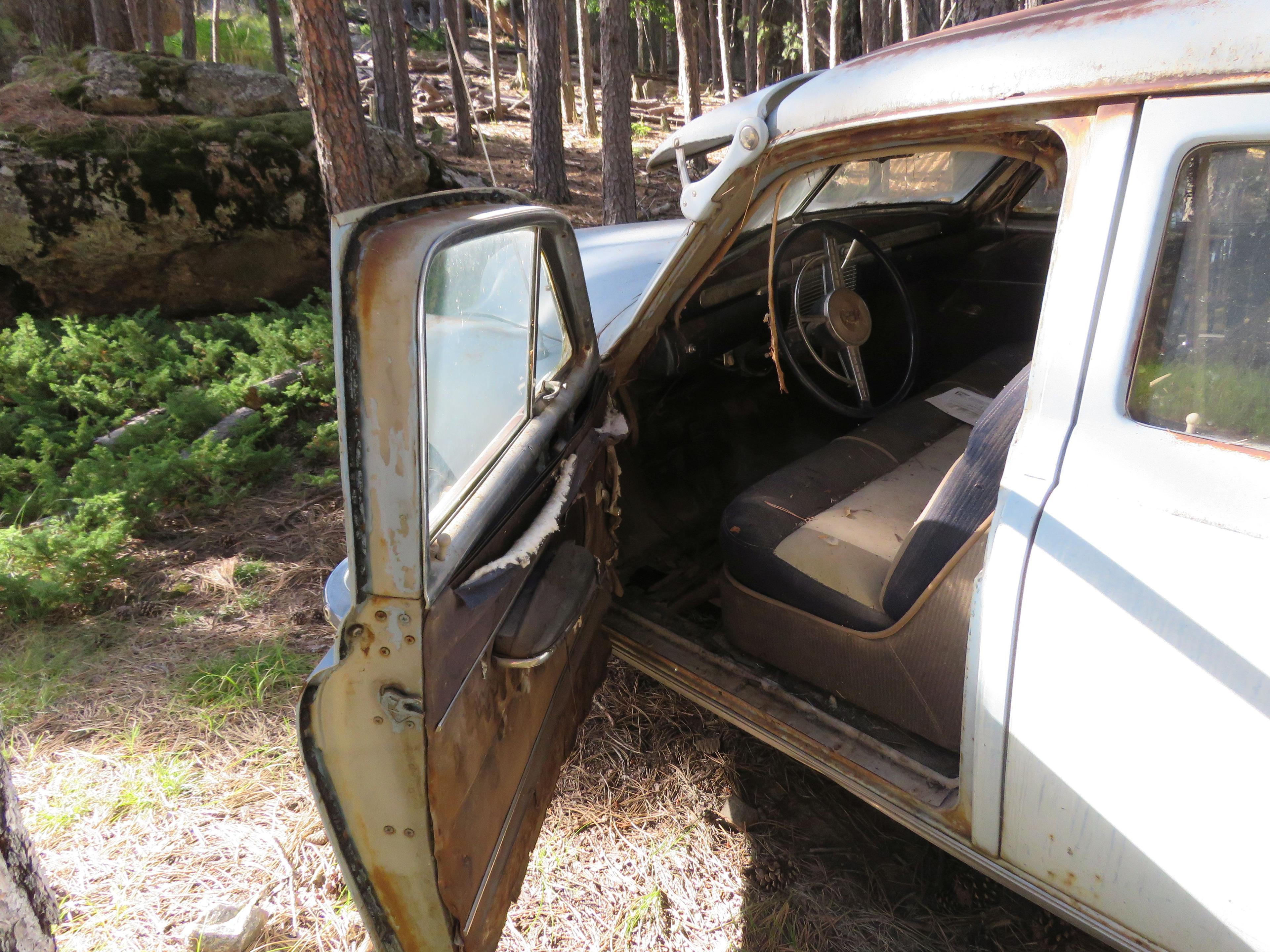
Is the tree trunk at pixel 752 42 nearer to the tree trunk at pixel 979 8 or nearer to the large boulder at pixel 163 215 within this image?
the tree trunk at pixel 979 8

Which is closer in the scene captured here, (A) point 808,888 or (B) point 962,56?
(B) point 962,56

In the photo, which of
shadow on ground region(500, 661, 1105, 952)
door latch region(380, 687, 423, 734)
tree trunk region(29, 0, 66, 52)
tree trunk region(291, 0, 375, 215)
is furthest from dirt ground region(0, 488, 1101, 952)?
tree trunk region(29, 0, 66, 52)

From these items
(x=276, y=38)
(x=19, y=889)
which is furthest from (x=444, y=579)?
(x=276, y=38)

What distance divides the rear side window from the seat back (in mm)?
348

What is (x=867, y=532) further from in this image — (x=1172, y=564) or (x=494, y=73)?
(x=494, y=73)

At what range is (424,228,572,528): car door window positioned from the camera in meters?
1.41

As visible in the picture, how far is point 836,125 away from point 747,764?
184 centimetres

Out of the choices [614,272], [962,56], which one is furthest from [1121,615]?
[614,272]

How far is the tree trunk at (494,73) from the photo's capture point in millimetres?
14102

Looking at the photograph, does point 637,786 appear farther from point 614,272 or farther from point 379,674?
point 614,272

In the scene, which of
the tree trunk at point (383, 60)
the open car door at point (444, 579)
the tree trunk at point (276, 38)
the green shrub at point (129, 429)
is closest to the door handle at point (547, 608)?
the open car door at point (444, 579)

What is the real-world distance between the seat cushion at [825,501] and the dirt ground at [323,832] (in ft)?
→ 2.45

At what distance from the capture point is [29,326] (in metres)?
5.19

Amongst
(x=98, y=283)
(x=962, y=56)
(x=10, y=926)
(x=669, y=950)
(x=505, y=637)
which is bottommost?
(x=669, y=950)
